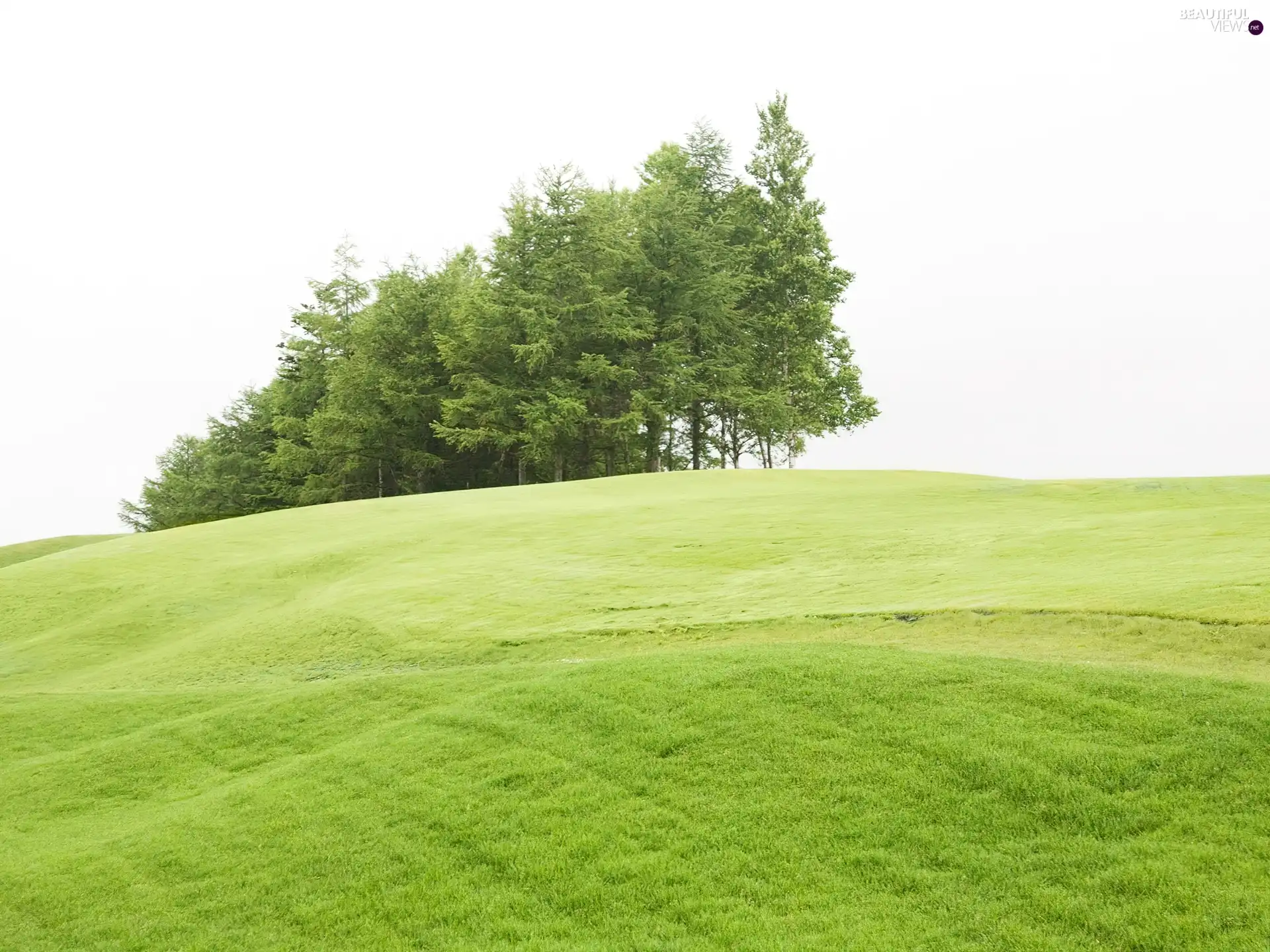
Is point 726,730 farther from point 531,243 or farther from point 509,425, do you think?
point 531,243

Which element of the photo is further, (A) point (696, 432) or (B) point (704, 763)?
(A) point (696, 432)

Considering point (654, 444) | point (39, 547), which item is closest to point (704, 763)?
point (654, 444)

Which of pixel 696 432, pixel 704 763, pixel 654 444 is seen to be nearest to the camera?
pixel 704 763

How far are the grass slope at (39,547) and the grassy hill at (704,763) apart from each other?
31168mm

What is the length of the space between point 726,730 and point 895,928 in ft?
9.02

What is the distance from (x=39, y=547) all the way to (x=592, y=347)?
2761 centimetres

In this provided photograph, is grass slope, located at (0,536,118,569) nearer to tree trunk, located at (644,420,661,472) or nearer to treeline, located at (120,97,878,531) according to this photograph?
treeline, located at (120,97,878,531)

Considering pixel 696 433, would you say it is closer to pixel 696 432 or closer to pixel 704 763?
pixel 696 432

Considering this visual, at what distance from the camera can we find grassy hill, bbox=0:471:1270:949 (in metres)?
6.17

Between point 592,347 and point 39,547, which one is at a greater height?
point 592,347

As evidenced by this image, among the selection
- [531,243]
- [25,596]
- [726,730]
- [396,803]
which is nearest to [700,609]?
[726,730]

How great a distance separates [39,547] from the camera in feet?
147

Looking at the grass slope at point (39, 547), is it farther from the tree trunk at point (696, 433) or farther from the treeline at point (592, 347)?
the tree trunk at point (696, 433)

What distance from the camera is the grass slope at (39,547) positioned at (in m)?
43.3
